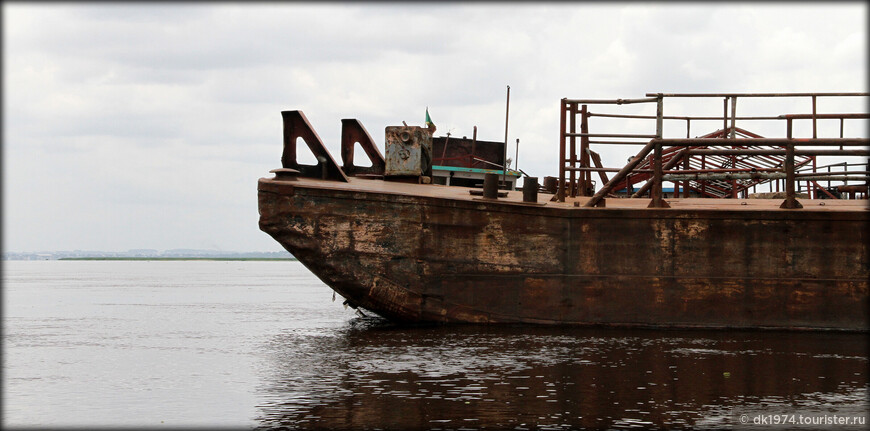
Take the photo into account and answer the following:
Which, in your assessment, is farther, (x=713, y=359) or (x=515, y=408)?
(x=713, y=359)

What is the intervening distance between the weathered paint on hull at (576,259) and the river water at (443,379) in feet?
1.08

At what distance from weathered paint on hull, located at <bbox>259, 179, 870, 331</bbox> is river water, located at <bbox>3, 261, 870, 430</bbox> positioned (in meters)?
0.33

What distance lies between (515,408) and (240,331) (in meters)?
8.48

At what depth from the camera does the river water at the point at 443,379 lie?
22.7ft

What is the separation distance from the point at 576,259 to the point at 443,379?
3.80 meters

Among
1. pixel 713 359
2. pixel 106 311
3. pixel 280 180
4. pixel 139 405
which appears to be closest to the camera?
pixel 139 405

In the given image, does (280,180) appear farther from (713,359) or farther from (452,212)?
(713,359)

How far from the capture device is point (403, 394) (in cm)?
770

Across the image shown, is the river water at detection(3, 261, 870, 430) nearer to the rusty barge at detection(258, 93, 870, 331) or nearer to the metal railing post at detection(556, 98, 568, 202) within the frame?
the rusty barge at detection(258, 93, 870, 331)

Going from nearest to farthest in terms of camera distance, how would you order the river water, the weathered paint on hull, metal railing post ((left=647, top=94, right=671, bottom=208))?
the river water, the weathered paint on hull, metal railing post ((left=647, top=94, right=671, bottom=208))

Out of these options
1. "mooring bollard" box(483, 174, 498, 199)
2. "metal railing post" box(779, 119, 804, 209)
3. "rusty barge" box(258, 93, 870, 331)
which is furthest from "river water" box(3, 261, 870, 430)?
"mooring bollard" box(483, 174, 498, 199)

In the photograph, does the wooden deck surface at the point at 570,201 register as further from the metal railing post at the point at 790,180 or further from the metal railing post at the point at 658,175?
the metal railing post at the point at 658,175

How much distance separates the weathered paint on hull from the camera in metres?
11.3

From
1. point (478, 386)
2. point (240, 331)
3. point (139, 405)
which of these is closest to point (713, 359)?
point (478, 386)
